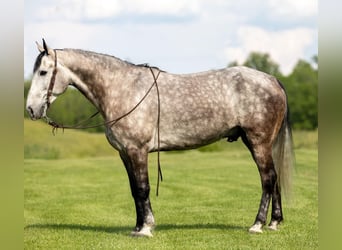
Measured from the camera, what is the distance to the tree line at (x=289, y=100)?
26906 millimetres

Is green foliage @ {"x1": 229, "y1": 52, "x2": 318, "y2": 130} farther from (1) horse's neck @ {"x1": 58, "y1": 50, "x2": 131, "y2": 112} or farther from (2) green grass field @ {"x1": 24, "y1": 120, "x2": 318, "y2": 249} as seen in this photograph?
(1) horse's neck @ {"x1": 58, "y1": 50, "x2": 131, "y2": 112}

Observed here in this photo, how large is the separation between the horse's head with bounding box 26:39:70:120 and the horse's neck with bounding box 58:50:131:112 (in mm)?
191

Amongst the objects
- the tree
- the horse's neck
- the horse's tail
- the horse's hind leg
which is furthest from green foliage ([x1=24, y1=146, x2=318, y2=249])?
the tree

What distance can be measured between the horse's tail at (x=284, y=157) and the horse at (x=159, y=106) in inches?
2.8

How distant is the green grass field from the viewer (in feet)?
26.5

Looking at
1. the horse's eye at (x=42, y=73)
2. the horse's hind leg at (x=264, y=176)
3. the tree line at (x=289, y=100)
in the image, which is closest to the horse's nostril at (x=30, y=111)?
the horse's eye at (x=42, y=73)

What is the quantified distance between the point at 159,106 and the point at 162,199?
5399mm

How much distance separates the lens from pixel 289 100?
39.8 metres

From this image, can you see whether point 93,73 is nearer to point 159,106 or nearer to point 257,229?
point 159,106

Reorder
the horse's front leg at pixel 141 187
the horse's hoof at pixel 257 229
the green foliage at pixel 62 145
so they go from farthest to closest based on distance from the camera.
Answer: the green foliage at pixel 62 145
the horse's hoof at pixel 257 229
the horse's front leg at pixel 141 187

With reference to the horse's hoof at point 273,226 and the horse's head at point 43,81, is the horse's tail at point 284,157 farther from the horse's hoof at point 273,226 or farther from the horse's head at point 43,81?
the horse's head at point 43,81

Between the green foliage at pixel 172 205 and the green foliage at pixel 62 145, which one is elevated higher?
the green foliage at pixel 172 205
